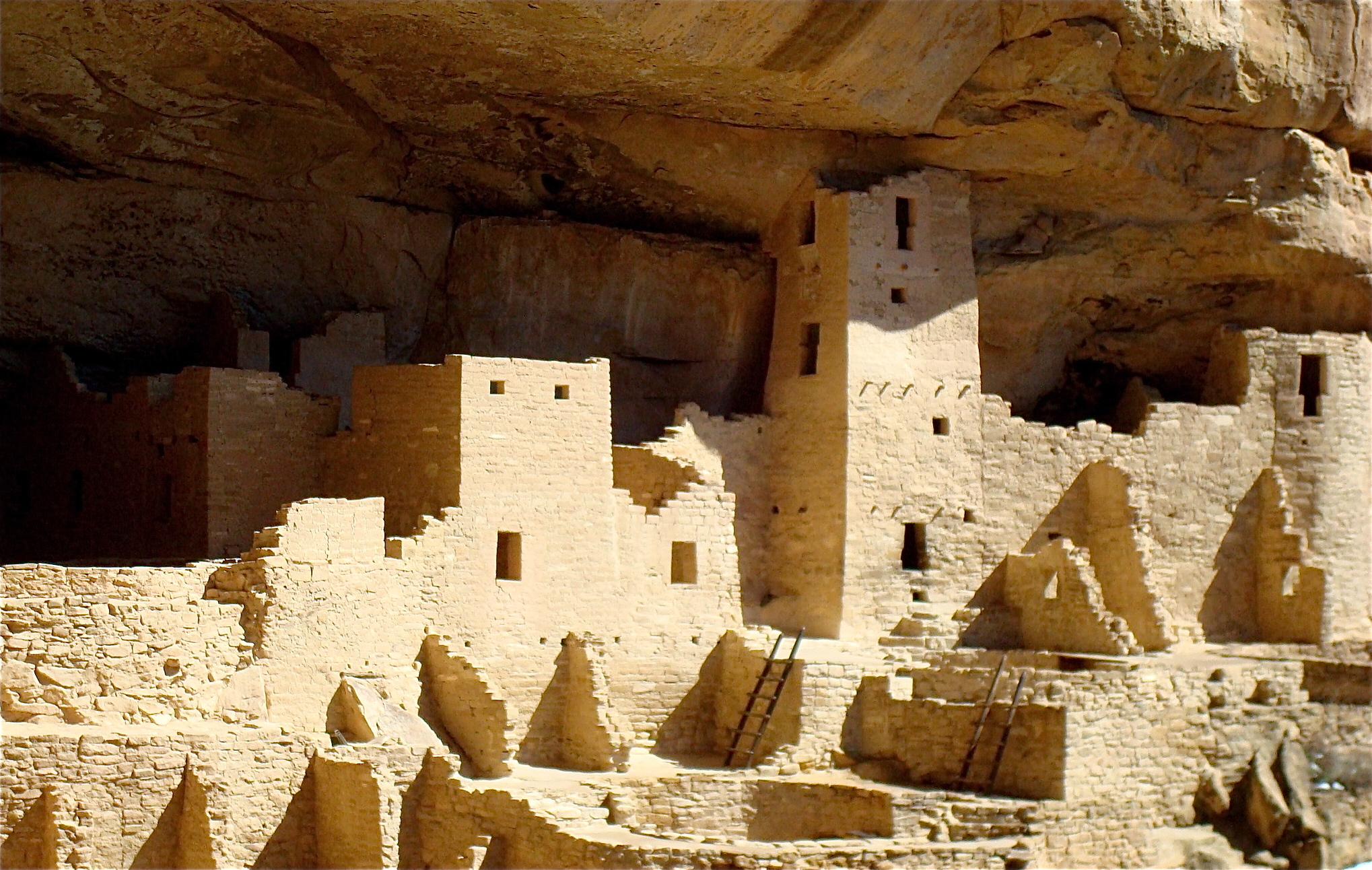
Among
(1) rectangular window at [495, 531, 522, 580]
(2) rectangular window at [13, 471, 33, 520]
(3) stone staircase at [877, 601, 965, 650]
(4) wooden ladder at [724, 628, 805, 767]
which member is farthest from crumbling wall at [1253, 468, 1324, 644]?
(2) rectangular window at [13, 471, 33, 520]

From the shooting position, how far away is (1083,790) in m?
25.8

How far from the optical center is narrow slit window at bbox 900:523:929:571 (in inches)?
1152

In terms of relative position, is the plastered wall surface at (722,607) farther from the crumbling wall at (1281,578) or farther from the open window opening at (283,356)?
the open window opening at (283,356)

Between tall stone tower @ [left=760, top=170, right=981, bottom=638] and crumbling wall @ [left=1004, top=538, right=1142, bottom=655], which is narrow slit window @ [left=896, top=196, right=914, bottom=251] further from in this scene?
crumbling wall @ [left=1004, top=538, right=1142, bottom=655]

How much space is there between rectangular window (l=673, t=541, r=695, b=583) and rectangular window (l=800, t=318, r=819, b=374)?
3.11 meters

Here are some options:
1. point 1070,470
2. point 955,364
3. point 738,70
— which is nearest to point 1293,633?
point 1070,470

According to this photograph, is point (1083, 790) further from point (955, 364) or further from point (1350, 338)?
point (1350, 338)

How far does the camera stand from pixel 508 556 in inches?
1024

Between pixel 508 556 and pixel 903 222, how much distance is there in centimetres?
673

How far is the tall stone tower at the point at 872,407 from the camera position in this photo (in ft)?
94.8

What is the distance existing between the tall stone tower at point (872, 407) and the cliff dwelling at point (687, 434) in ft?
0.19

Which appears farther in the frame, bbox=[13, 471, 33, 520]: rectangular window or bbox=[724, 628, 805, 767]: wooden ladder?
bbox=[13, 471, 33, 520]: rectangular window

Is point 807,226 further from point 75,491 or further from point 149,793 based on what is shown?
point 149,793

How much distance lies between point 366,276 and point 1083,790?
10.1 meters
